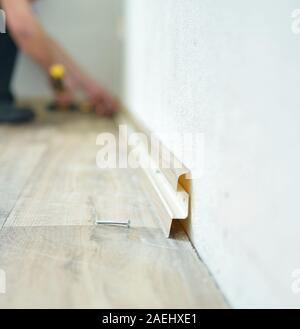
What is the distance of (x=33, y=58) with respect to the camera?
2.45 m

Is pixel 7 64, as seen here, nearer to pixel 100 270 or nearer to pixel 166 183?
pixel 166 183

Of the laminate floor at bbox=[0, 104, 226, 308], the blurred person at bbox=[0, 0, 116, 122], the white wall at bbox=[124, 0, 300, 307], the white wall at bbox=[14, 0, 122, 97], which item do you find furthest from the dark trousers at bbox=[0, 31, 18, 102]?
the white wall at bbox=[124, 0, 300, 307]

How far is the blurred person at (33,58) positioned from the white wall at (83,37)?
3.1 inches

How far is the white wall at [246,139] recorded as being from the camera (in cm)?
45

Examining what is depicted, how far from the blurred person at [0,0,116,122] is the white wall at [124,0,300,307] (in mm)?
1447

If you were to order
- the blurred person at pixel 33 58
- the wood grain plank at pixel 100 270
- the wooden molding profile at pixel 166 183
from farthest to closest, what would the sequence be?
the blurred person at pixel 33 58, the wooden molding profile at pixel 166 183, the wood grain plank at pixel 100 270

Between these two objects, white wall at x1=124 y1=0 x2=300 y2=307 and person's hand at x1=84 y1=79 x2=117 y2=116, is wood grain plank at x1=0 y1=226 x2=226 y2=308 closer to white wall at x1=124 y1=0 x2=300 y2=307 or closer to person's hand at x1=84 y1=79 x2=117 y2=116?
white wall at x1=124 y1=0 x2=300 y2=307

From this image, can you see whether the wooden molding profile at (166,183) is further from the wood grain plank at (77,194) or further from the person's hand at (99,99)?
the person's hand at (99,99)

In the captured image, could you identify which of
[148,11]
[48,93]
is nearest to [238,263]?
[148,11]

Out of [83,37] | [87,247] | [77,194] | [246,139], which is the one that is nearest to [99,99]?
[83,37]

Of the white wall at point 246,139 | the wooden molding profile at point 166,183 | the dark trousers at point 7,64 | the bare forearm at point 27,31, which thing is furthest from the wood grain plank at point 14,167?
the bare forearm at point 27,31

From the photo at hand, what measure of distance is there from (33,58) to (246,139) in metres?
Answer: 2.10

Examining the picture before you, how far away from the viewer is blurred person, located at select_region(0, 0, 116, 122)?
2.16 meters
